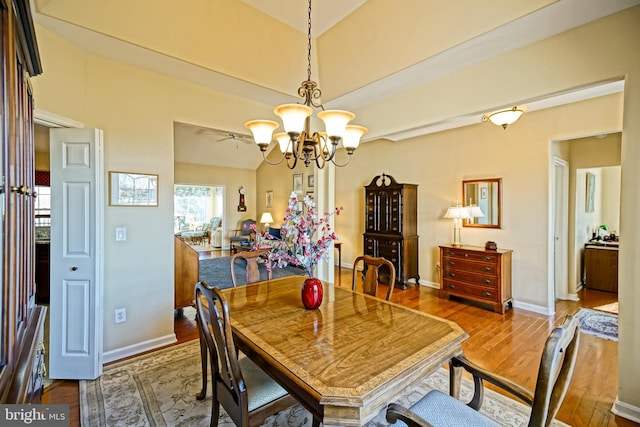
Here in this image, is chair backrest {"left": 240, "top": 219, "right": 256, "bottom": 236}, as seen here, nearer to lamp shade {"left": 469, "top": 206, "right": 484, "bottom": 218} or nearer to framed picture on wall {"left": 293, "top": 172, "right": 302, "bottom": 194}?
framed picture on wall {"left": 293, "top": 172, "right": 302, "bottom": 194}

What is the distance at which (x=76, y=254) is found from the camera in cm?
236

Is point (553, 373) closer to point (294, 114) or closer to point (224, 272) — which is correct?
point (294, 114)

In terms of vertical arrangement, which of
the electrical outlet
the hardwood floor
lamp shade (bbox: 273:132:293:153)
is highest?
lamp shade (bbox: 273:132:293:153)

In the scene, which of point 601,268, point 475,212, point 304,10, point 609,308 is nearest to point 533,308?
point 609,308

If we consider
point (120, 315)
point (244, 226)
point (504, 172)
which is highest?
point (504, 172)

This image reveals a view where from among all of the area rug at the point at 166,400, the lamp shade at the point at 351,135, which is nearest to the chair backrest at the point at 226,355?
the area rug at the point at 166,400

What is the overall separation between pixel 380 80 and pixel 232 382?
2743 millimetres

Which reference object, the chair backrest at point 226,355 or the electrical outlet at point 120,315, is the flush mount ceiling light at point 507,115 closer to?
the chair backrest at point 226,355

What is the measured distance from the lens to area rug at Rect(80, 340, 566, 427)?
1.91 metres

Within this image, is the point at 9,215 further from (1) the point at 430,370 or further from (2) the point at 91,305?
(2) the point at 91,305

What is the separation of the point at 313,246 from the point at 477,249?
10.8 feet

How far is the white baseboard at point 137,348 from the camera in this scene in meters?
2.62

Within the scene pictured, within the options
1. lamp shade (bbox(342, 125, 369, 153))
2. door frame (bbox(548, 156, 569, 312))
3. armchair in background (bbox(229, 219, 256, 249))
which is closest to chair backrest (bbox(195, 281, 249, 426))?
lamp shade (bbox(342, 125, 369, 153))

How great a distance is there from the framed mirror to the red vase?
11.1 ft
